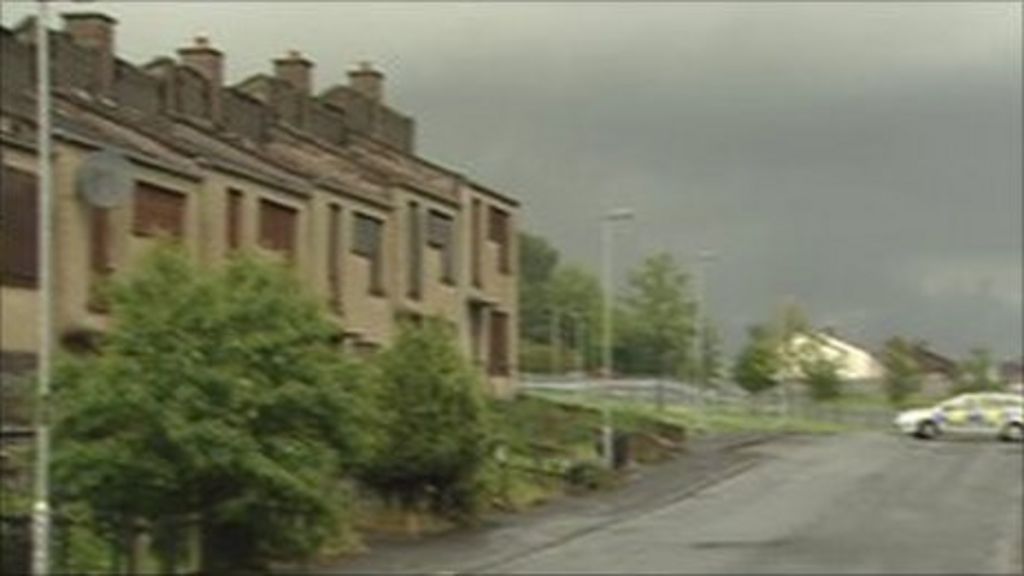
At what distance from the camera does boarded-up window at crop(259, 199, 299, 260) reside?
48500mm

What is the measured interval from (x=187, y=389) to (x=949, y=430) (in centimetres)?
5325

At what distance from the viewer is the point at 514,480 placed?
50.0 metres

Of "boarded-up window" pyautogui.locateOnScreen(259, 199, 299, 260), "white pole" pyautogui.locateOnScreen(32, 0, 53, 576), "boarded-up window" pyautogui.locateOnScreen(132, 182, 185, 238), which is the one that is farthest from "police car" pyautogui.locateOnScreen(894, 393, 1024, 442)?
"white pole" pyautogui.locateOnScreen(32, 0, 53, 576)

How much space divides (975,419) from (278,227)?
36.8 m

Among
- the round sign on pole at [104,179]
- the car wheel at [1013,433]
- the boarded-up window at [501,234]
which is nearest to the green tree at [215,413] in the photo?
the round sign on pole at [104,179]

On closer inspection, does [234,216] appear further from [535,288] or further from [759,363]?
[535,288]

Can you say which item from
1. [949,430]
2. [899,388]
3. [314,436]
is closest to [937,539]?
[314,436]

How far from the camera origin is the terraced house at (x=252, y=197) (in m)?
38.3

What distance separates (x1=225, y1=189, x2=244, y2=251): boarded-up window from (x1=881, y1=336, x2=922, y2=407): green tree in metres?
72.9

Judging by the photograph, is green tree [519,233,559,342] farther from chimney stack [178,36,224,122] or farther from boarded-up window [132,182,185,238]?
boarded-up window [132,182,185,238]

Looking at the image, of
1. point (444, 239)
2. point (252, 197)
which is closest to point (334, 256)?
point (252, 197)

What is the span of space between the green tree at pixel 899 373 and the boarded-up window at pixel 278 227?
69136 millimetres

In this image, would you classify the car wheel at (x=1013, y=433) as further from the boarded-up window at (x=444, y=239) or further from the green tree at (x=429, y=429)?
the green tree at (x=429, y=429)

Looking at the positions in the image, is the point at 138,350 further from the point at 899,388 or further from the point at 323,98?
the point at 899,388
